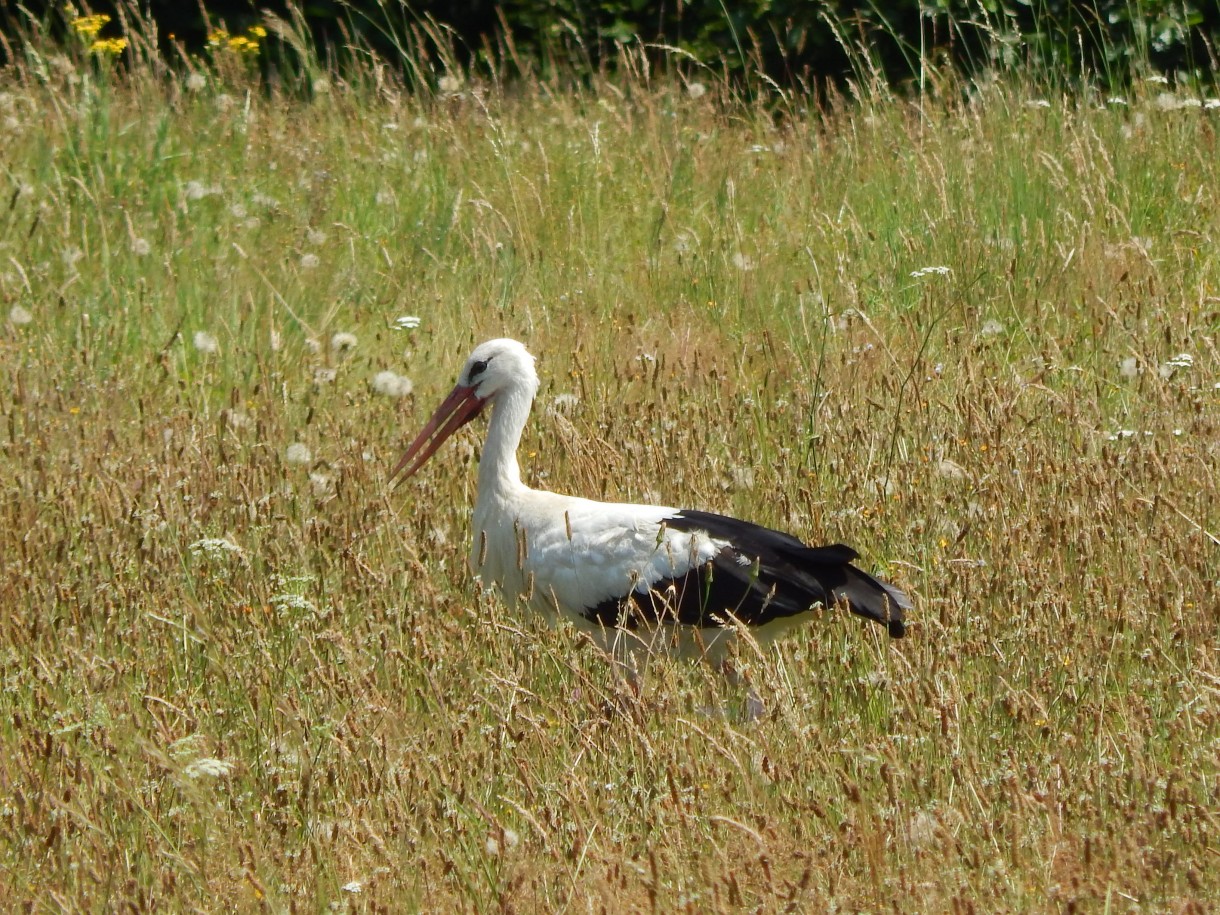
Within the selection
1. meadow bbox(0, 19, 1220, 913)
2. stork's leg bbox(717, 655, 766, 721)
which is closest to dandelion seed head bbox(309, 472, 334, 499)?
meadow bbox(0, 19, 1220, 913)

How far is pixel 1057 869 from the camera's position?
269 centimetres

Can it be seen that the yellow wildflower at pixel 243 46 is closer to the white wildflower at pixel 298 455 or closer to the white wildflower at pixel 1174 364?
the white wildflower at pixel 298 455

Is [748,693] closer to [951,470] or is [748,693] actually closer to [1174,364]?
[951,470]

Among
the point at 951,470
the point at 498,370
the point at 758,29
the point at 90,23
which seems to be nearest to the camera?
the point at 951,470

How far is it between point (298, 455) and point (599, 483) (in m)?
0.94

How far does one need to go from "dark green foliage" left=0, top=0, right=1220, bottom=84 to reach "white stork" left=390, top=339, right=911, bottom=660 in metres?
4.19

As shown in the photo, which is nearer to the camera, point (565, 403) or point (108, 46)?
point (565, 403)

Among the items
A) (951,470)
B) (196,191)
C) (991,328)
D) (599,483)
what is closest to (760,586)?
(951,470)

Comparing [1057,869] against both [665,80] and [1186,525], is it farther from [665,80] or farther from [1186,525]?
[665,80]

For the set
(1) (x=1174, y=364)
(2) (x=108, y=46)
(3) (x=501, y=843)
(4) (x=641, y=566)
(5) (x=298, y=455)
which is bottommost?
(5) (x=298, y=455)

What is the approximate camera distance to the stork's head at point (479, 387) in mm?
4586

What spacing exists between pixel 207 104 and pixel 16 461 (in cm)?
362

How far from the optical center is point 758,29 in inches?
368

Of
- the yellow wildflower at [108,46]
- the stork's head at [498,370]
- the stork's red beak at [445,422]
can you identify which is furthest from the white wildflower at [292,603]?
the yellow wildflower at [108,46]
